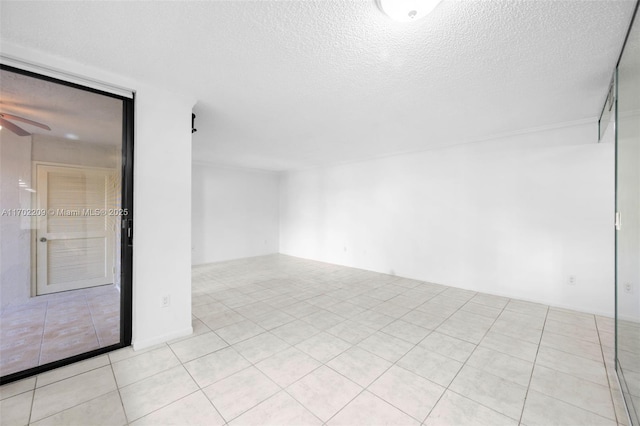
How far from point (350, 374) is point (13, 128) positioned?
128 inches

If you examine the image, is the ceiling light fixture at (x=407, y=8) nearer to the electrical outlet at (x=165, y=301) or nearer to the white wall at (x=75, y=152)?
the white wall at (x=75, y=152)

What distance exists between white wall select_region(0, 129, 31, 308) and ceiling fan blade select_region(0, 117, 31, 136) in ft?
0.10

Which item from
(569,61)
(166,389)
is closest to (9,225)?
(166,389)

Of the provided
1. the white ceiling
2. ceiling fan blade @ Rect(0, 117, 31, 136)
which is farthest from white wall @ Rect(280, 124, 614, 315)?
ceiling fan blade @ Rect(0, 117, 31, 136)

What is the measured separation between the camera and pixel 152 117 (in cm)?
242

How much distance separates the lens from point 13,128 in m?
1.91

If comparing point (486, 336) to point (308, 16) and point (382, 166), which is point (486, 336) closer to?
point (308, 16)

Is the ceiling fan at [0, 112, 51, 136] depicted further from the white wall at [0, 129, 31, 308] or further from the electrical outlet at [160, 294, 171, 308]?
the electrical outlet at [160, 294, 171, 308]

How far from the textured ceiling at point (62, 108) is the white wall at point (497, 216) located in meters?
4.59

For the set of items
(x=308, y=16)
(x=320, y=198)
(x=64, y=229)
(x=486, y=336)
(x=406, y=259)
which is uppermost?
(x=308, y=16)

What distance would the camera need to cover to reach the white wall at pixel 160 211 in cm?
233

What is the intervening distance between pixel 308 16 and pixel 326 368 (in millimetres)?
2597

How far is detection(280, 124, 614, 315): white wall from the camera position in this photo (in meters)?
3.29

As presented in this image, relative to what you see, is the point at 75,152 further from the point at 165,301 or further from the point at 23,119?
the point at 165,301
